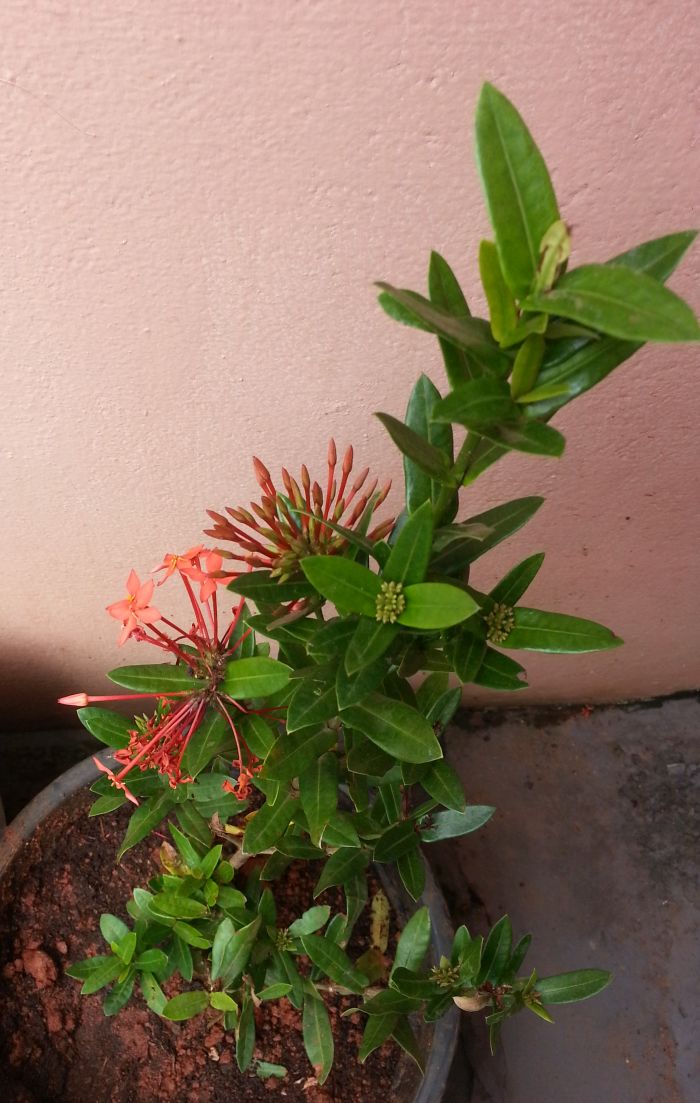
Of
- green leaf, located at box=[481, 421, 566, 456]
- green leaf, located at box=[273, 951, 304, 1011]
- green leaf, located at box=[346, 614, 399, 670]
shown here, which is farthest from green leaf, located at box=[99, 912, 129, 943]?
green leaf, located at box=[481, 421, 566, 456]

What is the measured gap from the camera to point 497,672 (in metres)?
0.67

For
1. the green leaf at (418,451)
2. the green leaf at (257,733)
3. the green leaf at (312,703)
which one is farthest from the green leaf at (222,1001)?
the green leaf at (418,451)

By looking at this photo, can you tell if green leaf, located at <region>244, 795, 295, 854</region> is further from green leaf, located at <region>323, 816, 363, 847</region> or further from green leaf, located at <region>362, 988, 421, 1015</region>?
green leaf, located at <region>362, 988, 421, 1015</region>

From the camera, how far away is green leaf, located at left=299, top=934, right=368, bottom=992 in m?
0.97

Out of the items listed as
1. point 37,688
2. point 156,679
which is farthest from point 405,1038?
point 37,688

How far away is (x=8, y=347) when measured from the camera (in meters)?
0.83

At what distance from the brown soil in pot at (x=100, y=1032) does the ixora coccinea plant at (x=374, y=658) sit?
0.21ft

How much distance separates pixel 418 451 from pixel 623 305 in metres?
0.20

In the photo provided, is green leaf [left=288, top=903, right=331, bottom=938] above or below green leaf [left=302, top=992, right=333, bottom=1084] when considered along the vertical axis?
above

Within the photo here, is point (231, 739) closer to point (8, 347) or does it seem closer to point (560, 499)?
point (8, 347)

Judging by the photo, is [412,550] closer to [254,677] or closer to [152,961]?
[254,677]

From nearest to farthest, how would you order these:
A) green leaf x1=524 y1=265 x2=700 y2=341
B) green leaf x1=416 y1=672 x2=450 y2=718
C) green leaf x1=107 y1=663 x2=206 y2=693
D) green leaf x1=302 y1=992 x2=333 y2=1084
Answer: green leaf x1=524 y1=265 x2=700 y2=341 → green leaf x1=107 y1=663 x2=206 y2=693 → green leaf x1=416 y1=672 x2=450 y2=718 → green leaf x1=302 y1=992 x2=333 y2=1084

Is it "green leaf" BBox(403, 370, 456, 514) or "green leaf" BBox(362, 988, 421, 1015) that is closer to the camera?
"green leaf" BBox(403, 370, 456, 514)

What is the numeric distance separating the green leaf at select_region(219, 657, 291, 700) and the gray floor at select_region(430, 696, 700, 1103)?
3.61 ft
